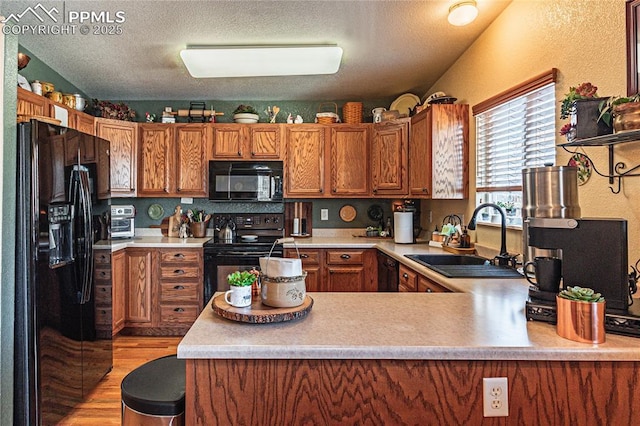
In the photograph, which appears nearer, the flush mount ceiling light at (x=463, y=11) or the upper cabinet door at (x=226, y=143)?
the flush mount ceiling light at (x=463, y=11)

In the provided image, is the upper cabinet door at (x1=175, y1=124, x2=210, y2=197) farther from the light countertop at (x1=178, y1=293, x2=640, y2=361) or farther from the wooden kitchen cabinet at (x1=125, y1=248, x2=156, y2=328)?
the light countertop at (x1=178, y1=293, x2=640, y2=361)

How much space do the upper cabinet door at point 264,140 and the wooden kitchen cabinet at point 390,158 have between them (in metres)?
1.05

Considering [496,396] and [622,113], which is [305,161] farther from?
[496,396]

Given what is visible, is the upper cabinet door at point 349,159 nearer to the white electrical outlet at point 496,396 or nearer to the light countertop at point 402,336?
the light countertop at point 402,336

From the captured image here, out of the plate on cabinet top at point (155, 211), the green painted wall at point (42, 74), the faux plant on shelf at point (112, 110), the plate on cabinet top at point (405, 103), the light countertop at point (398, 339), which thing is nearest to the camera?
the light countertop at point (398, 339)

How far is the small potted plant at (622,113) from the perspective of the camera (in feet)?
4.19

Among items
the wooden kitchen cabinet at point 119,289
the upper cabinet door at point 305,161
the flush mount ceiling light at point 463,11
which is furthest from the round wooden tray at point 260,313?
the upper cabinet door at point 305,161

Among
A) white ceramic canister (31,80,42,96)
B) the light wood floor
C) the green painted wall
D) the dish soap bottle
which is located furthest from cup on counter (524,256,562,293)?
the green painted wall

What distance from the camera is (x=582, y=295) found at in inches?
42.3

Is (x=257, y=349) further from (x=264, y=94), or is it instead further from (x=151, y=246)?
(x=264, y=94)

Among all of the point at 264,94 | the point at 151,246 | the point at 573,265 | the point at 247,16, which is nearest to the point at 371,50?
the point at 247,16

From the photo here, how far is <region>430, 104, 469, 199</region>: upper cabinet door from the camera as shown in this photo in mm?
3010

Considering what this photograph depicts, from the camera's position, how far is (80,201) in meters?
2.30

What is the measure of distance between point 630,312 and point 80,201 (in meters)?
2.75
